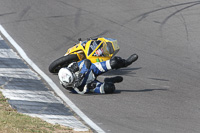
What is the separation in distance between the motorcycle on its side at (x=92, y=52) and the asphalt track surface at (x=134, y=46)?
0.66 metres

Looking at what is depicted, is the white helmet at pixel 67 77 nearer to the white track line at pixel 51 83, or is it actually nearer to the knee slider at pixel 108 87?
the white track line at pixel 51 83

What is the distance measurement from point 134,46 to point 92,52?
4328 millimetres

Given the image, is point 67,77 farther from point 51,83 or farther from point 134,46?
point 134,46

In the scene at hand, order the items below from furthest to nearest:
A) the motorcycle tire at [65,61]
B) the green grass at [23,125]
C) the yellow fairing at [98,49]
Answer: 1. the motorcycle tire at [65,61]
2. the yellow fairing at [98,49]
3. the green grass at [23,125]

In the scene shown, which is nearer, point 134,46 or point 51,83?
point 51,83

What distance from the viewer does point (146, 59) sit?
13.4 metres

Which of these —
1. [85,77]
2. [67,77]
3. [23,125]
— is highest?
[23,125]

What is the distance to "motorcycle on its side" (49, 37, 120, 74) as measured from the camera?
10.4 meters

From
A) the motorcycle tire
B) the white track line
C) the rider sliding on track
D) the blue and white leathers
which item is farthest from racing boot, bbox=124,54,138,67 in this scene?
the motorcycle tire

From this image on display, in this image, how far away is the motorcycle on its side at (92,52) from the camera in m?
10.4

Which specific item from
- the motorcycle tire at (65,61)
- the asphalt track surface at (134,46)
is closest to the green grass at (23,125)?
the asphalt track surface at (134,46)

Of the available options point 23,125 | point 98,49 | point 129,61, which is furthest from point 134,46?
point 23,125

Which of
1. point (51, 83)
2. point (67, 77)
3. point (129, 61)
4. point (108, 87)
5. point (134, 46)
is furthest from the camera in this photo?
point (134, 46)

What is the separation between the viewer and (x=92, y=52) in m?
10.5
